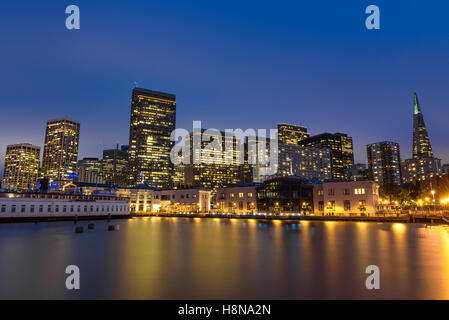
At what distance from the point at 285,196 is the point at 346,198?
24.7 meters

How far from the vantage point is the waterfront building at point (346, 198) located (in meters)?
92.8

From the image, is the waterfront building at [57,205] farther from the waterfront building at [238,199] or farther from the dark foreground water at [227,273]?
the dark foreground water at [227,273]

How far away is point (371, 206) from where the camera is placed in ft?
302

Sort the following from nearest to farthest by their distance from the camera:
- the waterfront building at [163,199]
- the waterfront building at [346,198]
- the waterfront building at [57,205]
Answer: the waterfront building at [57,205] < the waterfront building at [346,198] < the waterfront building at [163,199]

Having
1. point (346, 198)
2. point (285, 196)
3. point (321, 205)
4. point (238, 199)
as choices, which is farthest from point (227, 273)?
point (238, 199)

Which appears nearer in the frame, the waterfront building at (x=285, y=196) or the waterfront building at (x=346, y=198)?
the waterfront building at (x=346, y=198)

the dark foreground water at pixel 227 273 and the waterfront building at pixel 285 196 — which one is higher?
the waterfront building at pixel 285 196

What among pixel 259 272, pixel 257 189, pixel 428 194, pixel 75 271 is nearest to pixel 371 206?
pixel 257 189

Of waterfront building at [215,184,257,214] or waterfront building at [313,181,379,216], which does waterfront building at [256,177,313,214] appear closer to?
waterfront building at [215,184,257,214]

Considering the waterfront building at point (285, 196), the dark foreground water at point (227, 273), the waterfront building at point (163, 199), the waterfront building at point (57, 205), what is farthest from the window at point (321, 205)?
the waterfront building at point (57, 205)

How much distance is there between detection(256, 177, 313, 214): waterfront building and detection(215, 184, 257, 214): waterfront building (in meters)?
3.22

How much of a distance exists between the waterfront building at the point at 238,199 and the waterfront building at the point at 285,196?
3.22m

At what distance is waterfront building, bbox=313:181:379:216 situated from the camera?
92812 millimetres
